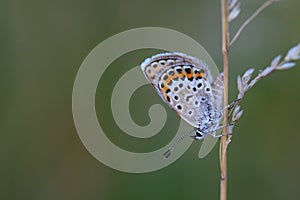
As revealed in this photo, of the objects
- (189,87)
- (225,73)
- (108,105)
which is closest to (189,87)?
(189,87)

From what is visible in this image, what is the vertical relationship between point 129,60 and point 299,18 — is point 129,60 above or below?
above

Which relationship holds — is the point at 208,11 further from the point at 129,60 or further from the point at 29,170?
the point at 29,170

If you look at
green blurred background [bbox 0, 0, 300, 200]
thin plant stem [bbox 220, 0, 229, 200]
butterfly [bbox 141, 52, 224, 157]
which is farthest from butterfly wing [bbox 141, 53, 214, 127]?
green blurred background [bbox 0, 0, 300, 200]

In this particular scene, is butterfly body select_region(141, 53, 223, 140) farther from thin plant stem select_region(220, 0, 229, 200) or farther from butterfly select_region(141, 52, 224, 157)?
thin plant stem select_region(220, 0, 229, 200)

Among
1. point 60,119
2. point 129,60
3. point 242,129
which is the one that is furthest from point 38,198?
point 242,129

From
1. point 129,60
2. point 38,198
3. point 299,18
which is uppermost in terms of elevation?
point 129,60

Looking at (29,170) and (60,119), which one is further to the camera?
(60,119)

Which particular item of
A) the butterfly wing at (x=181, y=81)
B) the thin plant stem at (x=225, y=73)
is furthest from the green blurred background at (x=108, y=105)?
the thin plant stem at (x=225, y=73)
